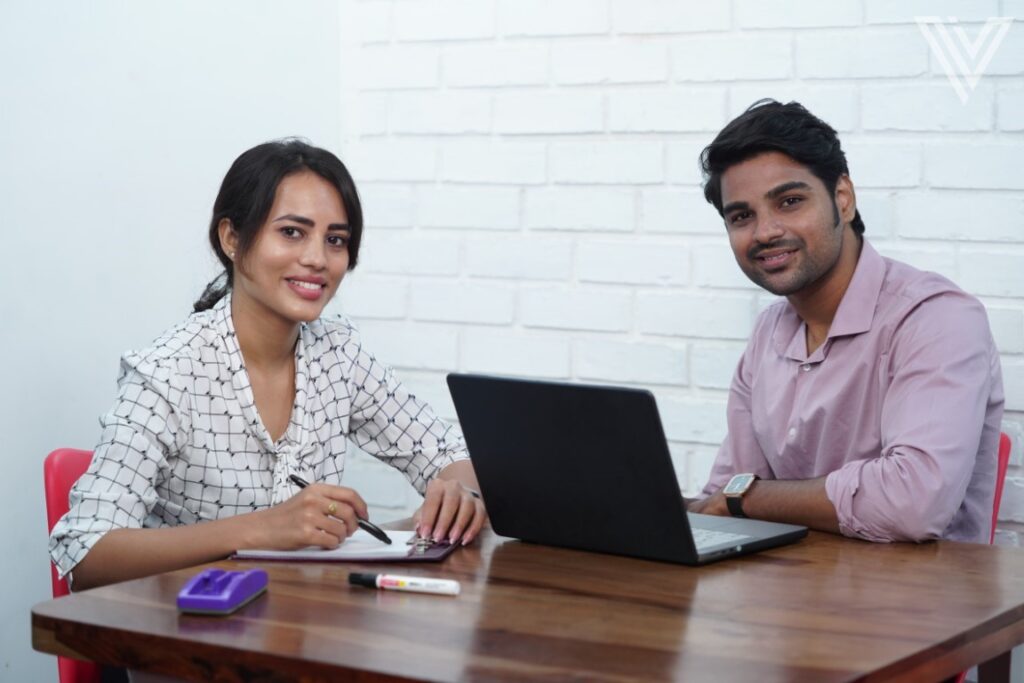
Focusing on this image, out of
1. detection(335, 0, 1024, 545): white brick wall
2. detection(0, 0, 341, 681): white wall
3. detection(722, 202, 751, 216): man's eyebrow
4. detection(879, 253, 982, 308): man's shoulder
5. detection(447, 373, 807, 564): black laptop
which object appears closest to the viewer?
detection(447, 373, 807, 564): black laptop

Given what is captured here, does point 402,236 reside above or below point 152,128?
below

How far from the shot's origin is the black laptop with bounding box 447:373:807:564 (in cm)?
158

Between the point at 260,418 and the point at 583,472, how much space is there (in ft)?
2.31

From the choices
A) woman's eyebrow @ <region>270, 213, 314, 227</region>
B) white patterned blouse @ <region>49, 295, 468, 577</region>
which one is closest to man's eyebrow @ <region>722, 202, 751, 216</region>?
white patterned blouse @ <region>49, 295, 468, 577</region>

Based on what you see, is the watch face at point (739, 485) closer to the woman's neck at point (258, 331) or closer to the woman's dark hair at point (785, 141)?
the woman's dark hair at point (785, 141)

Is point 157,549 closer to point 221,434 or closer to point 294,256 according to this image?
point 221,434

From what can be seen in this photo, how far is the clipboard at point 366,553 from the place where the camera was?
1.69 metres

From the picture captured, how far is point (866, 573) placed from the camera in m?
1.62

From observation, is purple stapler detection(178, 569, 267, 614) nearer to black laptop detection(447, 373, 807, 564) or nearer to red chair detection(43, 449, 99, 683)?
black laptop detection(447, 373, 807, 564)

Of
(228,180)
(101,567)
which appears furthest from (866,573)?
(228,180)

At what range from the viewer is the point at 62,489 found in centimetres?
201

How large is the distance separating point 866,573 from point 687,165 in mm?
1314

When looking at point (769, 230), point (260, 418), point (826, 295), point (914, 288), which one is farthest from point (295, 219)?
point (914, 288)

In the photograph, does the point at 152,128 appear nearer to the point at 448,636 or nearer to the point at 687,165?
the point at 687,165
